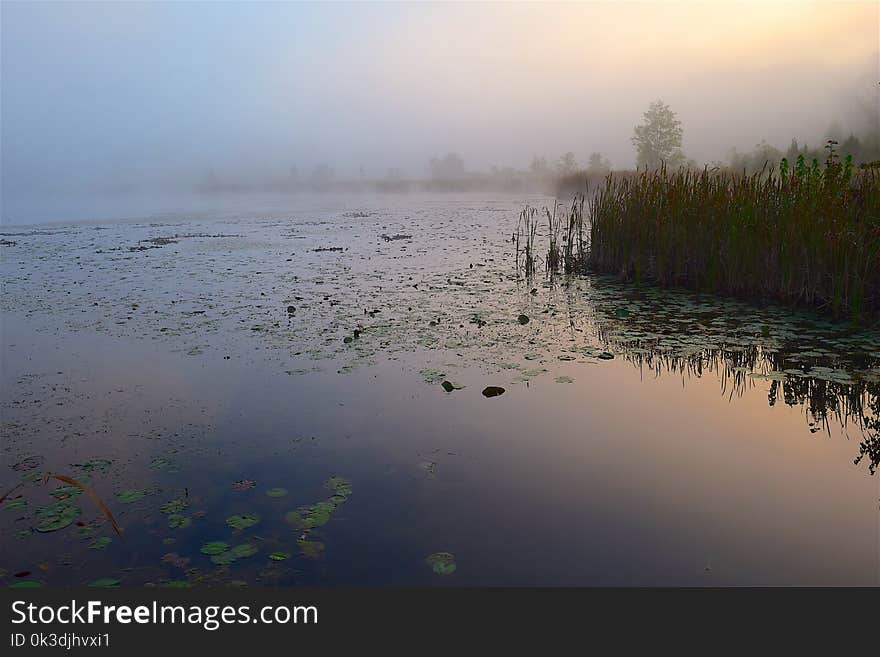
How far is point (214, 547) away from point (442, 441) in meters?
1.89

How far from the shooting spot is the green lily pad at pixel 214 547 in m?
3.25

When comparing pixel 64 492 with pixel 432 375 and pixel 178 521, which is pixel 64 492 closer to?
pixel 178 521

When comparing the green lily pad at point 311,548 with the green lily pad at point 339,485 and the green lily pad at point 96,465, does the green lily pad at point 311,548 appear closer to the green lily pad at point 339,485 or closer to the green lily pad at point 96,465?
the green lily pad at point 339,485

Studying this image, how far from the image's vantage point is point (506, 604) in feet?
9.34

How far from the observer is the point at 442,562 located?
3146 mm

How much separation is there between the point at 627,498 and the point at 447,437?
1.47 metres

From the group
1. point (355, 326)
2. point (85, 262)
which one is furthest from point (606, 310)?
point (85, 262)

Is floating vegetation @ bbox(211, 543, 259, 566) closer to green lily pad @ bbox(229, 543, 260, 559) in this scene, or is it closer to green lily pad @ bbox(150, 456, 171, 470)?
green lily pad @ bbox(229, 543, 260, 559)

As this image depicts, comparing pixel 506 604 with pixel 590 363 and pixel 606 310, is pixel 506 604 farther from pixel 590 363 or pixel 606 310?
pixel 606 310

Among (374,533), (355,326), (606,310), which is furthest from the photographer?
(606,310)

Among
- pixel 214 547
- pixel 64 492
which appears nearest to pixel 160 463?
pixel 64 492

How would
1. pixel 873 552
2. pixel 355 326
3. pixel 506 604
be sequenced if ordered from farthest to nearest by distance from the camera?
pixel 355 326, pixel 873 552, pixel 506 604

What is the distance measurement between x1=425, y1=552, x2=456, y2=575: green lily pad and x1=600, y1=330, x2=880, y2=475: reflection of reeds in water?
302 centimetres

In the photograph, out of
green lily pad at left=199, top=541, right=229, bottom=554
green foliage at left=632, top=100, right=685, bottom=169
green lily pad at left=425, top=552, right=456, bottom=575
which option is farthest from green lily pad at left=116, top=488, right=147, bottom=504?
green foliage at left=632, top=100, right=685, bottom=169
